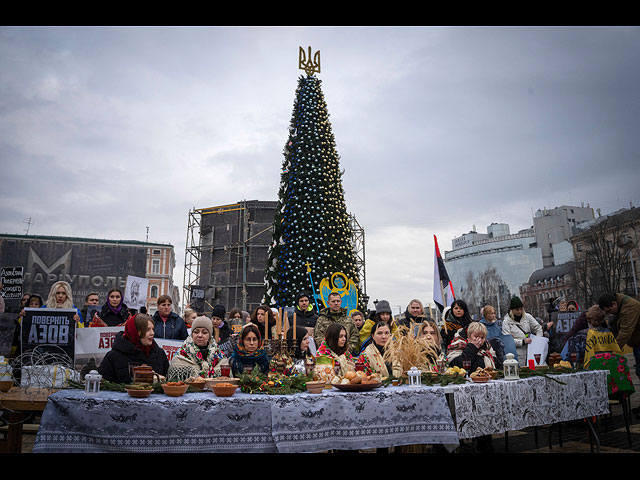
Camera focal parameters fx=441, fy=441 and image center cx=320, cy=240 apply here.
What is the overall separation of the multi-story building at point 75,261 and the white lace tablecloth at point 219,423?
5011 centimetres

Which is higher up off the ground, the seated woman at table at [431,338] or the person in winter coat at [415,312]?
the person in winter coat at [415,312]

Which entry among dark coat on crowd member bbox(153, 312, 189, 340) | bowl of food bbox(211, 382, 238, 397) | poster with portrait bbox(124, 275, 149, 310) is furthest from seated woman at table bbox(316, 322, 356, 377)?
poster with portrait bbox(124, 275, 149, 310)

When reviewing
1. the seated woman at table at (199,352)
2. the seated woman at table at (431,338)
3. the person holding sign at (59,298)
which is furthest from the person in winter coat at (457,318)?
the person holding sign at (59,298)

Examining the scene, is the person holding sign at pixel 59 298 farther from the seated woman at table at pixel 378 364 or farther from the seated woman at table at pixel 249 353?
the seated woman at table at pixel 378 364

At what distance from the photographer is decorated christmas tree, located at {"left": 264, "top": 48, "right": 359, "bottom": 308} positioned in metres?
12.0

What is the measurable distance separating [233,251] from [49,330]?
24792 mm

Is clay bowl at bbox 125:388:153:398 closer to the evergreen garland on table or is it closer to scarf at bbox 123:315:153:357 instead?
scarf at bbox 123:315:153:357

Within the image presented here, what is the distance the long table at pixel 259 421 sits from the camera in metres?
3.25

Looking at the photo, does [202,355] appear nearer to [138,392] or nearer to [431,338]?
[138,392]

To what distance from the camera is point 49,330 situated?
5.06 m

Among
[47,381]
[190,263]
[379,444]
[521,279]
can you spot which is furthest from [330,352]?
[521,279]

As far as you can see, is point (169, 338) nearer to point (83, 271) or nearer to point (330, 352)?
point (330, 352)

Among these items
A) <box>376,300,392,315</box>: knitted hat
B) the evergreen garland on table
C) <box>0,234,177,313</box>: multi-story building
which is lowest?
<box>376,300,392,315</box>: knitted hat

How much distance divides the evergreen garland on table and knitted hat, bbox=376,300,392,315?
5.04 meters
